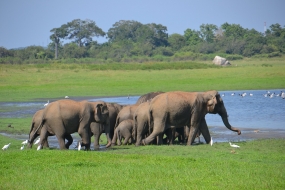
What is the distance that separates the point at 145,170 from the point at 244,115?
15.3 m

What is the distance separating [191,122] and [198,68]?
35660 millimetres

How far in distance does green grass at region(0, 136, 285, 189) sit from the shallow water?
4962mm

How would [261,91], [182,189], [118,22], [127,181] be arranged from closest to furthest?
1. [182,189]
2. [127,181]
3. [261,91]
4. [118,22]

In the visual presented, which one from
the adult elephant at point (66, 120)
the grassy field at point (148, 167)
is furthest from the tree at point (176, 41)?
the adult elephant at point (66, 120)

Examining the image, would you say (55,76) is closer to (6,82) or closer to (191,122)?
(6,82)

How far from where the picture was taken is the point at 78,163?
12.9 meters

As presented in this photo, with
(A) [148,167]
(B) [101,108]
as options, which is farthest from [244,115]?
(A) [148,167]

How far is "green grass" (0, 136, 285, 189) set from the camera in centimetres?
1080

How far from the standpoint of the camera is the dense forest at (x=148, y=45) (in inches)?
3066

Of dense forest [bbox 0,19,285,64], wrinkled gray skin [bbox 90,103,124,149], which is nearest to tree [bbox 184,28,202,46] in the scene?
dense forest [bbox 0,19,285,64]

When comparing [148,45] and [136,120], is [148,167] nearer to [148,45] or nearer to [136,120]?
[136,120]

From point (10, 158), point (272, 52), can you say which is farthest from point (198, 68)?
point (10, 158)

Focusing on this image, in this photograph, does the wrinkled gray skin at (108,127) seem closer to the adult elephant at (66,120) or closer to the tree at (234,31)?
the adult elephant at (66,120)

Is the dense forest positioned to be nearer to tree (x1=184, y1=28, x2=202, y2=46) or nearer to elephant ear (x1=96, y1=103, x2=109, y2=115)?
tree (x1=184, y1=28, x2=202, y2=46)
